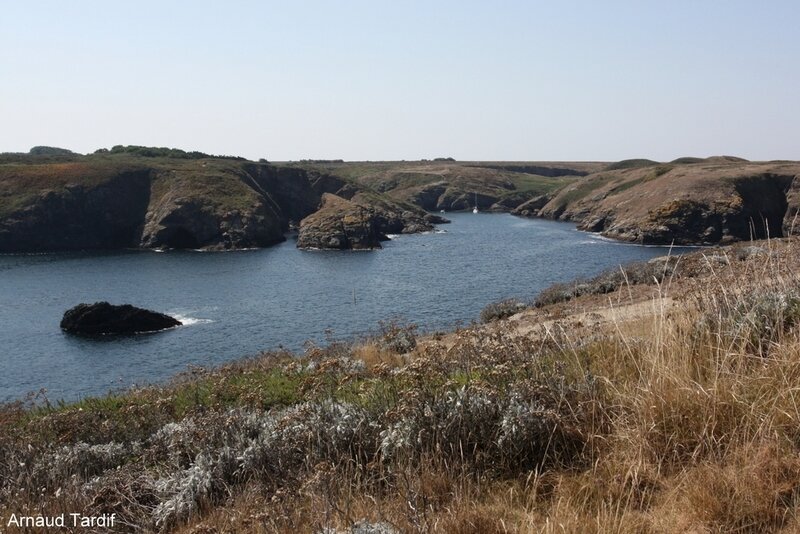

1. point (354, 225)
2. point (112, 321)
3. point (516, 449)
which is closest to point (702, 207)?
point (354, 225)

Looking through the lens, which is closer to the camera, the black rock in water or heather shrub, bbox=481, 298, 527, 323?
heather shrub, bbox=481, 298, 527, 323

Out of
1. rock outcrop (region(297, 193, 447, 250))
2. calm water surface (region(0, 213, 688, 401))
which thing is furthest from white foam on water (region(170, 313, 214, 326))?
rock outcrop (region(297, 193, 447, 250))

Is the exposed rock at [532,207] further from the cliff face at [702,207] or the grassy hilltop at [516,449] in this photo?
the grassy hilltop at [516,449]

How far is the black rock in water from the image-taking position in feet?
120

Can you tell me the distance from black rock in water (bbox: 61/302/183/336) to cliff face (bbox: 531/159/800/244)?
48365 millimetres

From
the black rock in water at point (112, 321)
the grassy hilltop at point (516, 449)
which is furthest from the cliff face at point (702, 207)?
the grassy hilltop at point (516, 449)

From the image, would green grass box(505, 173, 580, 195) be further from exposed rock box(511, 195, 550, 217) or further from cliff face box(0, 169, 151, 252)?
cliff face box(0, 169, 151, 252)

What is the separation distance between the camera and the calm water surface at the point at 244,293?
30.4 metres

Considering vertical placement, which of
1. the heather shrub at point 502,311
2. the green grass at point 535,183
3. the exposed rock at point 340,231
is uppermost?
the green grass at point 535,183

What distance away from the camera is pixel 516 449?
4.84 m

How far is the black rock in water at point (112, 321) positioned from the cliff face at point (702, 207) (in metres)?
48.4

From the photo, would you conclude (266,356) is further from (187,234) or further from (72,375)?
(187,234)

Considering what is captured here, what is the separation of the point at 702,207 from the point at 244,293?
57.3 metres

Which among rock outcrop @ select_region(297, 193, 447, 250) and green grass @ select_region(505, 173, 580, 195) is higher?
green grass @ select_region(505, 173, 580, 195)
